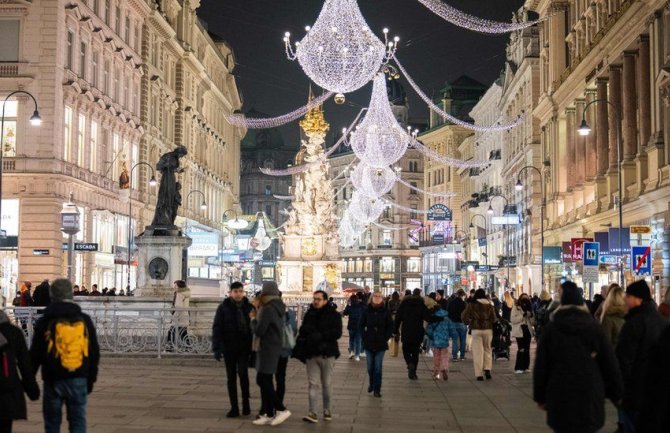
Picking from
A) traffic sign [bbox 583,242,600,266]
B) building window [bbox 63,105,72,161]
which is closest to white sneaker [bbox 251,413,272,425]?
traffic sign [bbox 583,242,600,266]

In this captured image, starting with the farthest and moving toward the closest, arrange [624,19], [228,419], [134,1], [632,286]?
[134,1]
[624,19]
[228,419]
[632,286]

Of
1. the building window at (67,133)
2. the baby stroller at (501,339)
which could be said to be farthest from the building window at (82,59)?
the baby stroller at (501,339)

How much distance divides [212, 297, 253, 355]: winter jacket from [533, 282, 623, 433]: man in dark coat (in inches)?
273

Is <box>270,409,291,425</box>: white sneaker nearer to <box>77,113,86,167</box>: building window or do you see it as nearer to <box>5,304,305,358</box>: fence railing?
<box>5,304,305,358</box>: fence railing

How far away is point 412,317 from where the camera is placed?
22719 millimetres

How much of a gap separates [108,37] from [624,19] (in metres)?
26.1

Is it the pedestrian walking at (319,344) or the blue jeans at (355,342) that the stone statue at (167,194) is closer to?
the blue jeans at (355,342)

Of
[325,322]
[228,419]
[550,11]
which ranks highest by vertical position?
[550,11]

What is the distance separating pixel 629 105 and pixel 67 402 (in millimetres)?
37500

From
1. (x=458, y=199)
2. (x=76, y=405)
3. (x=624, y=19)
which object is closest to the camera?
(x=76, y=405)

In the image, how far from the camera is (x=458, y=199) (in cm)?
12425

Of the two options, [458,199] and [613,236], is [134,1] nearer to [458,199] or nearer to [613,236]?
[613,236]

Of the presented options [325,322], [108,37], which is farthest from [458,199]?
[325,322]

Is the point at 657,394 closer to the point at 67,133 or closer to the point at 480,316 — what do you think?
the point at 480,316
